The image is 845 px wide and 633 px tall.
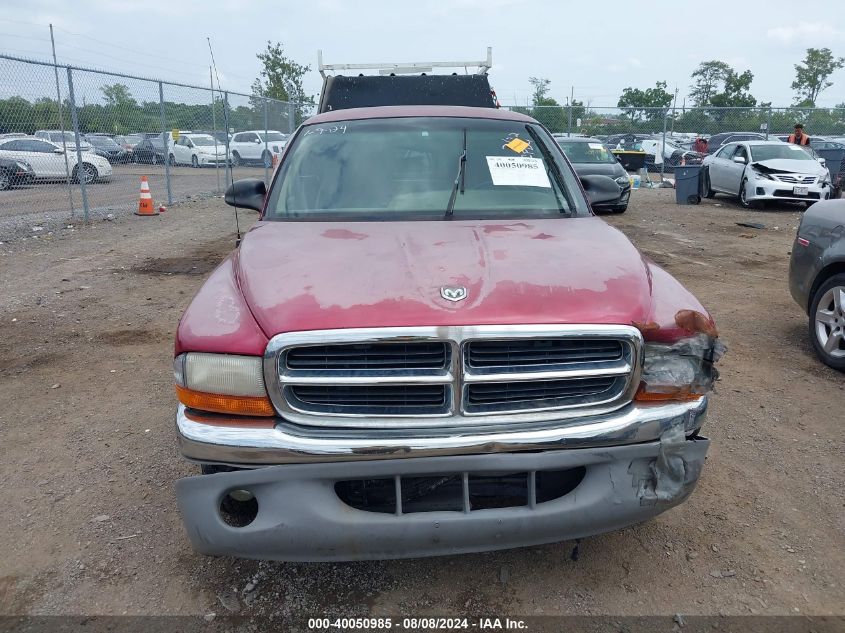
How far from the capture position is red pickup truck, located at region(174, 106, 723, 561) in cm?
219

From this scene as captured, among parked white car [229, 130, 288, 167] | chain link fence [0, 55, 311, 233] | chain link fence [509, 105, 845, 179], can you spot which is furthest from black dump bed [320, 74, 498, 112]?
chain link fence [509, 105, 845, 179]

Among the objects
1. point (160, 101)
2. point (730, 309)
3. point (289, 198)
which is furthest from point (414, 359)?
point (160, 101)

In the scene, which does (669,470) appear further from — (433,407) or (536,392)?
(433,407)

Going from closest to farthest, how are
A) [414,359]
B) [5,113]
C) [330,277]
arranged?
[414,359] < [330,277] < [5,113]

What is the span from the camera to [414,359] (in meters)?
2.26

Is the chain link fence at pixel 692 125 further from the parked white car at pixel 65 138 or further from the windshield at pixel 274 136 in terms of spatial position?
the parked white car at pixel 65 138

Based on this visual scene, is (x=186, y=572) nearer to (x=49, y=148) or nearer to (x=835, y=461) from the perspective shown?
(x=835, y=461)

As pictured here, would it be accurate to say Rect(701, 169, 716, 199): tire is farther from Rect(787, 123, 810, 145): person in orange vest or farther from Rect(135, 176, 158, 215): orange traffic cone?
Rect(135, 176, 158, 215): orange traffic cone

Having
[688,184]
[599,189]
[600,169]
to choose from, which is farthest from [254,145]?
[599,189]

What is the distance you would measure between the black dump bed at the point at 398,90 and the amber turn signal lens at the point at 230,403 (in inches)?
289

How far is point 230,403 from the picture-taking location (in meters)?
2.29

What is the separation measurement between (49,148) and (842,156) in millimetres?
19202

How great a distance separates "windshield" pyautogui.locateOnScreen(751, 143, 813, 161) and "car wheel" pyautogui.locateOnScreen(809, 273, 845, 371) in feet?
38.0

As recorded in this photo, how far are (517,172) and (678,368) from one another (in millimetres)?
1683
